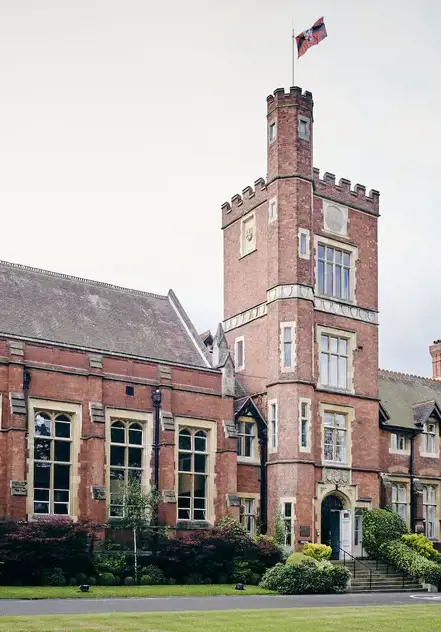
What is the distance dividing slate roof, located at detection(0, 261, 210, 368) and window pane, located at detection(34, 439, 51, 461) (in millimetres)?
3807

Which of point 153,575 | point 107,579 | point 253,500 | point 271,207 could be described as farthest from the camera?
point 271,207

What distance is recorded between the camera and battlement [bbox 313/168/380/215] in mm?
44188

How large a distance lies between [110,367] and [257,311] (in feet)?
29.3

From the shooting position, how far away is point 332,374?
43188 millimetres

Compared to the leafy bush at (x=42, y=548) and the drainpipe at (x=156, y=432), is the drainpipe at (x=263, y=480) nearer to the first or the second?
the drainpipe at (x=156, y=432)

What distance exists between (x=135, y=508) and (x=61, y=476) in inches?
120

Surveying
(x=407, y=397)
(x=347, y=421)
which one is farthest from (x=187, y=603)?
(x=407, y=397)

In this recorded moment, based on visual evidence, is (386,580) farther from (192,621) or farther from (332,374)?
(192,621)

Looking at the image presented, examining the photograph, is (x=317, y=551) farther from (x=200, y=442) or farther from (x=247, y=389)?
(x=247, y=389)

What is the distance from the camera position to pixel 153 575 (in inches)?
1345

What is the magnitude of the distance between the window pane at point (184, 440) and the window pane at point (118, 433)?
2674 millimetres

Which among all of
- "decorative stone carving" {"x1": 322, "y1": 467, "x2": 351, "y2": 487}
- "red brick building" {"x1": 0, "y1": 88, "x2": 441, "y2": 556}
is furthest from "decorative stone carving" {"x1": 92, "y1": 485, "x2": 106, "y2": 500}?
"decorative stone carving" {"x1": 322, "y1": 467, "x2": 351, "y2": 487}

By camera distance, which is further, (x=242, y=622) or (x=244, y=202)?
(x=244, y=202)

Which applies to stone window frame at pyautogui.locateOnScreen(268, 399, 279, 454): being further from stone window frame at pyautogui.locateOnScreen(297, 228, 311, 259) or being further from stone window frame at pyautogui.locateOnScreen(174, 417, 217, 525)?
stone window frame at pyautogui.locateOnScreen(297, 228, 311, 259)
